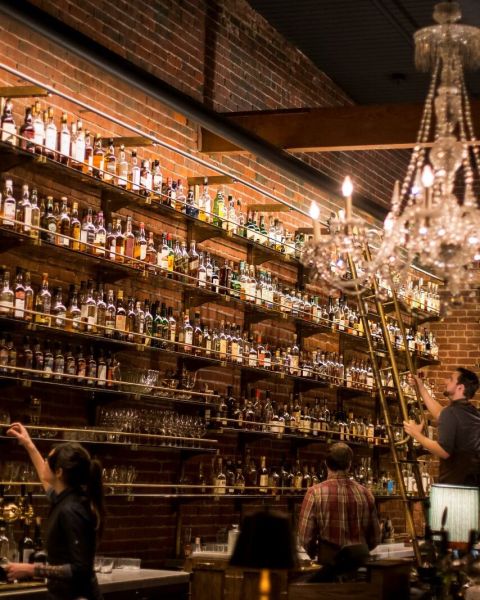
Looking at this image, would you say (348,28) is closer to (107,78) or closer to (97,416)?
(107,78)

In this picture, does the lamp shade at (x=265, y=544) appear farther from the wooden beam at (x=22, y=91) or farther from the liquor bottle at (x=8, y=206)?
the wooden beam at (x=22, y=91)

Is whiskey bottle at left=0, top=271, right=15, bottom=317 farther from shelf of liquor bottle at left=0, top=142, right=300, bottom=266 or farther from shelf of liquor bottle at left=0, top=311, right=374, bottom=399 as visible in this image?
shelf of liquor bottle at left=0, top=142, right=300, bottom=266

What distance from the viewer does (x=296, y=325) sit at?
9.72 meters

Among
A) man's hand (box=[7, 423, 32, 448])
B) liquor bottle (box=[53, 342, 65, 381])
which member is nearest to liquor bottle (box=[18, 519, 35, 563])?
man's hand (box=[7, 423, 32, 448])

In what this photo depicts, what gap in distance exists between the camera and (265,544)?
3453 millimetres

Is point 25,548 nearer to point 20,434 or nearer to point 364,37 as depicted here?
point 20,434

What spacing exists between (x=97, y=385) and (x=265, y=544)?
3.40 meters

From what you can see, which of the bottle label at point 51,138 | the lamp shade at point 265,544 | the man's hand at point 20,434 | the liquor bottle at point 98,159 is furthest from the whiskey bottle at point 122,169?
the lamp shade at point 265,544

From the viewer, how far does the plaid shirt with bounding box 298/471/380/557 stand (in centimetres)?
673

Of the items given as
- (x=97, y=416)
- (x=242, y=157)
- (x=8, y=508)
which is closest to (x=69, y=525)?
(x=8, y=508)

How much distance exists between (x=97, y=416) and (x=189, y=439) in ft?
2.64

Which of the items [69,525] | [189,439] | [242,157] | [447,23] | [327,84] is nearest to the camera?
[69,525]

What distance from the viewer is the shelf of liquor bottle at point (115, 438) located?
20.8 feet

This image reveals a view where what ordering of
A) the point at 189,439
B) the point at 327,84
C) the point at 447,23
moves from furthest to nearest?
1. the point at 327,84
2. the point at 189,439
3. the point at 447,23
